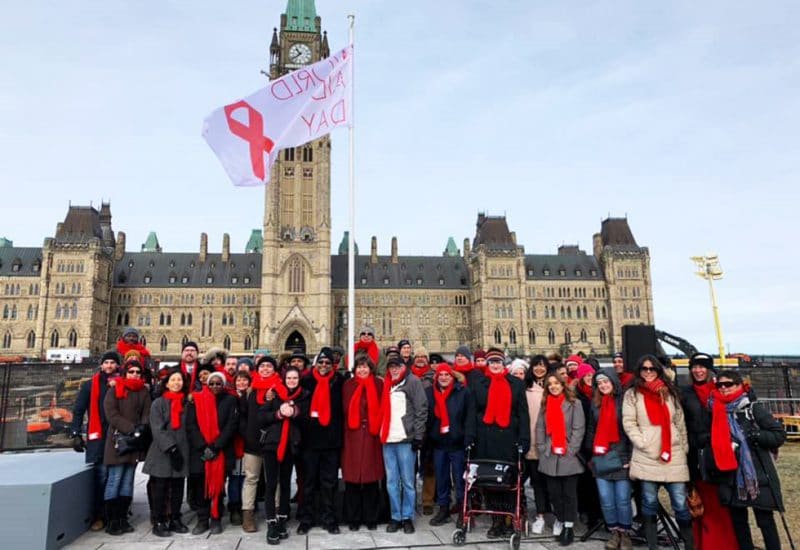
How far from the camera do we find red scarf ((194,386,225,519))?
272 inches

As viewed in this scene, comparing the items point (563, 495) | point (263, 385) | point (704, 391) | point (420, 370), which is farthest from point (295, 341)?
point (704, 391)

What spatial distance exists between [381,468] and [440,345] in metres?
65.4

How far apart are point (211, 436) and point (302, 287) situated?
5731 cm

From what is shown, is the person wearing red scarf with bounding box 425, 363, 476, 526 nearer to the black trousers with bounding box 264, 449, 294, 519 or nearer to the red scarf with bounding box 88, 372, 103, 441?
the black trousers with bounding box 264, 449, 294, 519

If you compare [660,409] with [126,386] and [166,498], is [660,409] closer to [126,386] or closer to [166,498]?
[166,498]

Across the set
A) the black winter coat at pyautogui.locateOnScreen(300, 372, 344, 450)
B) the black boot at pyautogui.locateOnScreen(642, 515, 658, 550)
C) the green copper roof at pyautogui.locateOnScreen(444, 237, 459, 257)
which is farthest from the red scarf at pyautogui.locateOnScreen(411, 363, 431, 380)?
the green copper roof at pyautogui.locateOnScreen(444, 237, 459, 257)

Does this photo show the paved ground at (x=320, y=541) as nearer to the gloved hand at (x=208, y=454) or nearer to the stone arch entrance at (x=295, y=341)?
the gloved hand at (x=208, y=454)

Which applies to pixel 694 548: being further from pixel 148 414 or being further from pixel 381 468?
pixel 148 414

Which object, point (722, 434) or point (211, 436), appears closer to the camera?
point (722, 434)

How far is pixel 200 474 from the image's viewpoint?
280 inches

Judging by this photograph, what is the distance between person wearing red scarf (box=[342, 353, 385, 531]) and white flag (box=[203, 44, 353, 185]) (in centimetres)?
563

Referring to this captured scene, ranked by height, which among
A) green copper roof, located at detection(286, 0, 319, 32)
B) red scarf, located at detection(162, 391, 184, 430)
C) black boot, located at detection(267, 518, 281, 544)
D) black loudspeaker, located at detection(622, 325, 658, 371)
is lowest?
black boot, located at detection(267, 518, 281, 544)

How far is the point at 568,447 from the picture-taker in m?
6.63

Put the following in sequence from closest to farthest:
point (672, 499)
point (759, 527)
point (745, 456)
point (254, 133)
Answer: point (745, 456) < point (759, 527) < point (672, 499) < point (254, 133)
